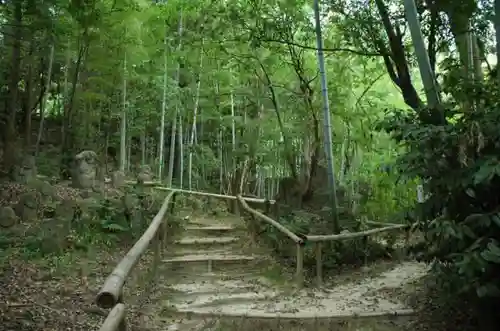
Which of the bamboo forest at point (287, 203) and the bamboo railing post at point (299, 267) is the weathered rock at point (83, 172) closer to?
the bamboo forest at point (287, 203)

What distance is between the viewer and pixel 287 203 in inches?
333

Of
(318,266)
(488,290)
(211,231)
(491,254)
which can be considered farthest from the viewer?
(211,231)

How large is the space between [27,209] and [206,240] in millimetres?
2588

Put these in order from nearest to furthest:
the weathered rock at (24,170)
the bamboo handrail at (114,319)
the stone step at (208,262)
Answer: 1. the bamboo handrail at (114,319)
2. the stone step at (208,262)
3. the weathered rock at (24,170)

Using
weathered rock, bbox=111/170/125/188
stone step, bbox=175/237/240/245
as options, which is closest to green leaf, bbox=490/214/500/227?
stone step, bbox=175/237/240/245

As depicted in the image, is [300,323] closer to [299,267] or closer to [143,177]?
[299,267]

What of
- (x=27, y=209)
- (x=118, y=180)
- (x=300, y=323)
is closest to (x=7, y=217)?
(x=27, y=209)

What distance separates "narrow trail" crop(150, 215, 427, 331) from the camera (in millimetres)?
4348

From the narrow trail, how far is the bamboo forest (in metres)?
0.02

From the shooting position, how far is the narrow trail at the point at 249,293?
4348 mm

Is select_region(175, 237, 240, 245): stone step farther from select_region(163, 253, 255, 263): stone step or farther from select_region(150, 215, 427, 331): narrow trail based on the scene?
select_region(163, 253, 255, 263): stone step

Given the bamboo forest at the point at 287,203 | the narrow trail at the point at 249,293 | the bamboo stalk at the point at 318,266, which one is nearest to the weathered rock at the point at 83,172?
the bamboo forest at the point at 287,203

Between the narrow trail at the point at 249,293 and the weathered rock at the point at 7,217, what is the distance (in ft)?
6.95

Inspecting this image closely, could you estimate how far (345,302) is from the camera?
4.89m
